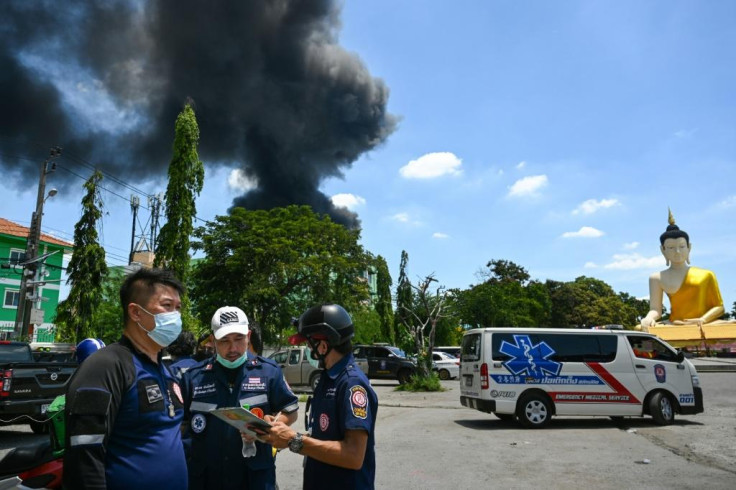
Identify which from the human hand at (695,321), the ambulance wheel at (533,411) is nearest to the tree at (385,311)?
the human hand at (695,321)

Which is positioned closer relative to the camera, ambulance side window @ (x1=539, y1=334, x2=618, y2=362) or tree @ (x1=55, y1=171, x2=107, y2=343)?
ambulance side window @ (x1=539, y1=334, x2=618, y2=362)

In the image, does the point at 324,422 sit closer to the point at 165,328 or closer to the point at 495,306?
the point at 165,328

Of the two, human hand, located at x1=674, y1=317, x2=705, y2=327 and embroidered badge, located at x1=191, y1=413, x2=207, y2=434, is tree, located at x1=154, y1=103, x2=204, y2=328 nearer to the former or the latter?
embroidered badge, located at x1=191, y1=413, x2=207, y2=434

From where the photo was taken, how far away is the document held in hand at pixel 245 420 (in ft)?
8.17

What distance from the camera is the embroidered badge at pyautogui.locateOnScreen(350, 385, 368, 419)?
2.64 m

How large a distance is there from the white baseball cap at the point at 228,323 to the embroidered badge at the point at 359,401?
113 cm

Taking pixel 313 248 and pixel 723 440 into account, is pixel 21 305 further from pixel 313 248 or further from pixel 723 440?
pixel 723 440

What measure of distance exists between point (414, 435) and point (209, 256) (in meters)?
24.6

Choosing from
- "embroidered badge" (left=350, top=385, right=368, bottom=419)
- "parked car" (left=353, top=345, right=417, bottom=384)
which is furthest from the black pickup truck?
"parked car" (left=353, top=345, right=417, bottom=384)

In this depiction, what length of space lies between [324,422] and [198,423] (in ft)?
3.28

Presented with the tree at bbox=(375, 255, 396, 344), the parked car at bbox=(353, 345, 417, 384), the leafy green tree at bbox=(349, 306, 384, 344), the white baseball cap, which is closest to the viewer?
the white baseball cap

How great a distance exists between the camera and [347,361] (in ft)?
9.42

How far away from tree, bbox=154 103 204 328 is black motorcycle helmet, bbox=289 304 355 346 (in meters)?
25.8

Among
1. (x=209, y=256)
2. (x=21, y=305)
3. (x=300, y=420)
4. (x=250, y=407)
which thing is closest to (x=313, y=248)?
(x=209, y=256)
